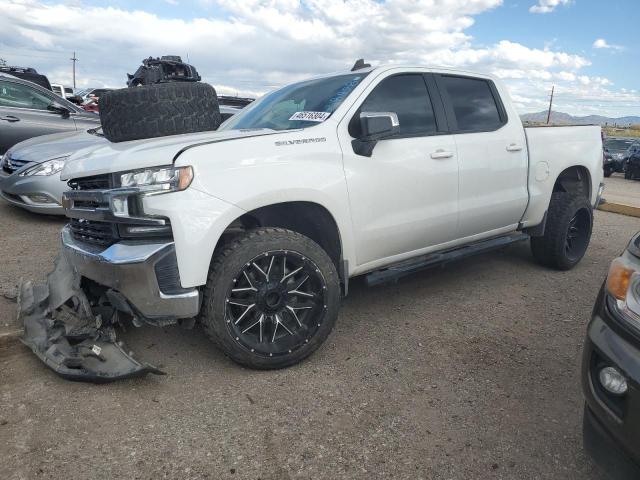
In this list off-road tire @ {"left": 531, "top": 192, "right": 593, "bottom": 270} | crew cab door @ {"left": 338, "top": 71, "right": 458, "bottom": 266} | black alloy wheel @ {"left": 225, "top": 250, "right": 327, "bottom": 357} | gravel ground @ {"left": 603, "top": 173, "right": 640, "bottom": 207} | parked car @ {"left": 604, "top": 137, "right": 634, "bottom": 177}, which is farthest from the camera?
parked car @ {"left": 604, "top": 137, "right": 634, "bottom": 177}

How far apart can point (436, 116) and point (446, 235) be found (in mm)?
909

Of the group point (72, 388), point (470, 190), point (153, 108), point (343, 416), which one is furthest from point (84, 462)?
point (470, 190)

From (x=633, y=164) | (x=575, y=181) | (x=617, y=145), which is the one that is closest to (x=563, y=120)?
(x=617, y=145)

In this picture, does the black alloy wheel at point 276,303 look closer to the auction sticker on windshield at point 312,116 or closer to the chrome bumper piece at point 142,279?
the chrome bumper piece at point 142,279

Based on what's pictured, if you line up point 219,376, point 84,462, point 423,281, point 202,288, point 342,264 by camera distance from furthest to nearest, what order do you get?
point 423,281, point 342,264, point 219,376, point 202,288, point 84,462

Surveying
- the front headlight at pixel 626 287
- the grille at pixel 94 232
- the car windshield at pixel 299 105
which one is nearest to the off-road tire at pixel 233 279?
the grille at pixel 94 232

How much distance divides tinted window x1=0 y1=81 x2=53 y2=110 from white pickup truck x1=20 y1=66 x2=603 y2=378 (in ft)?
18.2

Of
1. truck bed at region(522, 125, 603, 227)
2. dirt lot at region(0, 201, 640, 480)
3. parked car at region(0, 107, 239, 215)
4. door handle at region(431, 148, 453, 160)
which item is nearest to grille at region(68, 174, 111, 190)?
dirt lot at region(0, 201, 640, 480)

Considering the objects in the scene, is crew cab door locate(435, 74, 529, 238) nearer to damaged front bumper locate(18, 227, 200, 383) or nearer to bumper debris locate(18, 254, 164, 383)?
damaged front bumper locate(18, 227, 200, 383)

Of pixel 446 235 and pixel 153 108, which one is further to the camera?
pixel 446 235

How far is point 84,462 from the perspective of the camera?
7.46 ft

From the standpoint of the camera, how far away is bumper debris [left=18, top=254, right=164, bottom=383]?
112 inches

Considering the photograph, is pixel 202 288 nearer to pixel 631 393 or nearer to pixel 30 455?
pixel 30 455

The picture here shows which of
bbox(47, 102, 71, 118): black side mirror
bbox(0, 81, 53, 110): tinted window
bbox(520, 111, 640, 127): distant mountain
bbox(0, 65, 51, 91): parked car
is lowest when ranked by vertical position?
bbox(520, 111, 640, 127): distant mountain
